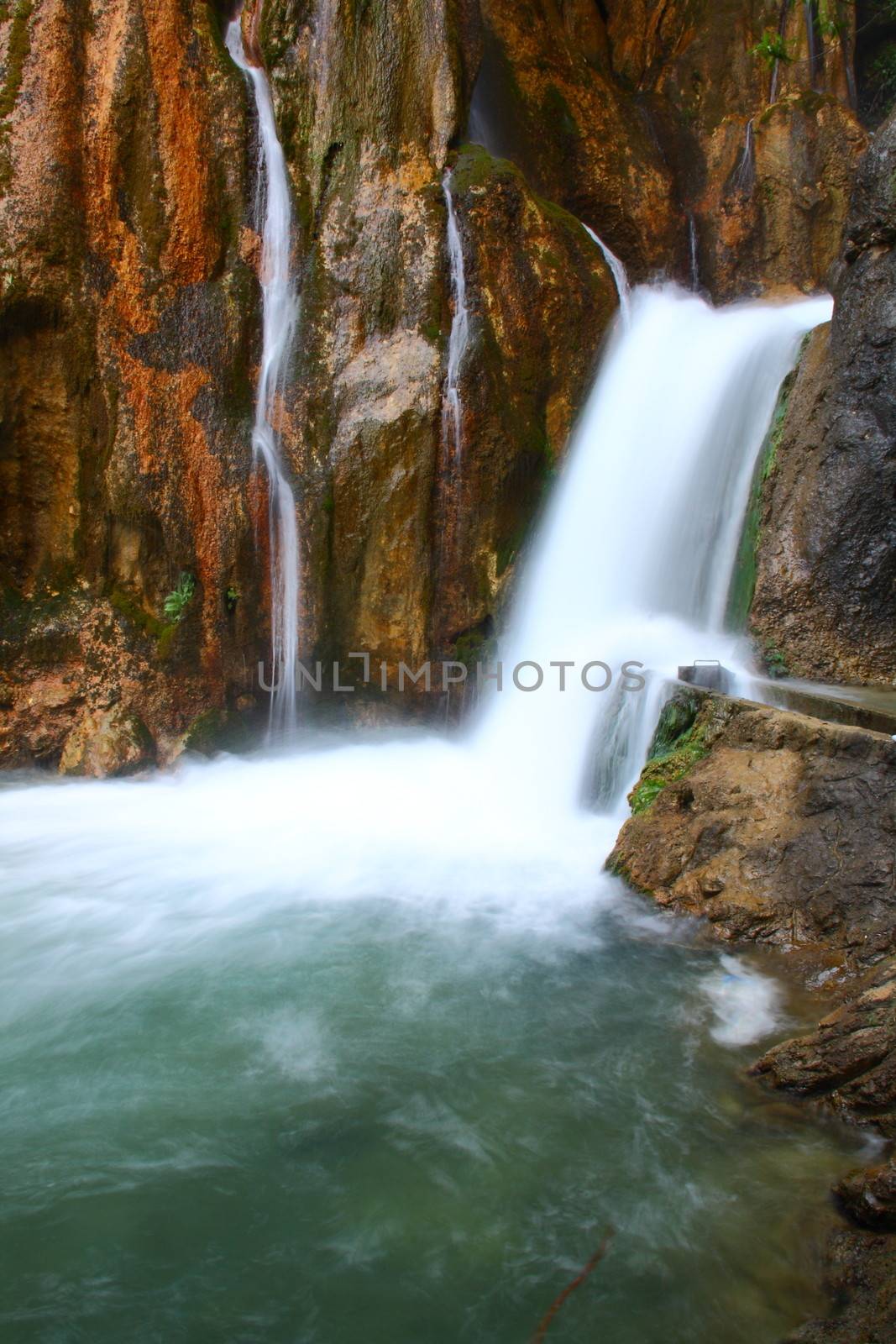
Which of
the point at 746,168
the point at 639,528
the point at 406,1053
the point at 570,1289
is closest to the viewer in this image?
the point at 570,1289

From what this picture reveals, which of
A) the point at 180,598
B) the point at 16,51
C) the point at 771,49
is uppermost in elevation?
the point at 771,49

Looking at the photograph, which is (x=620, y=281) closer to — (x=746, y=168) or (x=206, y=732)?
(x=746, y=168)

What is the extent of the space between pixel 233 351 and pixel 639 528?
442 cm

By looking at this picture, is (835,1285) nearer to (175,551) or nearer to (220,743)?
(220,743)

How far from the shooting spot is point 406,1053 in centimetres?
407

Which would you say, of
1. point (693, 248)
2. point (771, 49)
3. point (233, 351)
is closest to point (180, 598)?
point (233, 351)

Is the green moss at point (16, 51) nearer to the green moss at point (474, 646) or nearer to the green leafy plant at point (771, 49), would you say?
the green moss at point (474, 646)

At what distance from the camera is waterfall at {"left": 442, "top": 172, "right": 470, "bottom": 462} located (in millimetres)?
8453

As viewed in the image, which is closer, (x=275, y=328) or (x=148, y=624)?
(x=148, y=624)

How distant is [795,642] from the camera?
7.13 m

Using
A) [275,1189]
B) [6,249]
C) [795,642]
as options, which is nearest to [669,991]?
[275,1189]

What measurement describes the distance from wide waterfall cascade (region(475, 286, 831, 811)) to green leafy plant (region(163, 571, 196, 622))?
3200mm

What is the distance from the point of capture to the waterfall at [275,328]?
871 cm

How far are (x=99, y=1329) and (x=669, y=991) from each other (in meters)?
2.95
